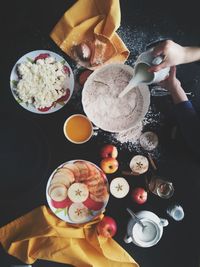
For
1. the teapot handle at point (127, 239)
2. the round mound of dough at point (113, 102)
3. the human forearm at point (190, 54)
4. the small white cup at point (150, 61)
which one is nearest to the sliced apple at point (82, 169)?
the round mound of dough at point (113, 102)

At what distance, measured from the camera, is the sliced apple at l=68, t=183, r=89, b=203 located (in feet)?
4.78

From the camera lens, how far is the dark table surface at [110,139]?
147 centimetres

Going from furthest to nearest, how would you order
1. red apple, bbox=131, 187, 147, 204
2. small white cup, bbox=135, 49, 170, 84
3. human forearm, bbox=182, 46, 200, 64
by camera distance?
red apple, bbox=131, 187, 147, 204 → human forearm, bbox=182, 46, 200, 64 → small white cup, bbox=135, 49, 170, 84

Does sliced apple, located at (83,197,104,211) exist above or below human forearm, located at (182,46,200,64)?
below

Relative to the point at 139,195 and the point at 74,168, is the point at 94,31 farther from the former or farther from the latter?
the point at 139,195

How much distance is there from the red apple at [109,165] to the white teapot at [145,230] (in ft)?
0.58

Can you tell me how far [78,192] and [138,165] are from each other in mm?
231

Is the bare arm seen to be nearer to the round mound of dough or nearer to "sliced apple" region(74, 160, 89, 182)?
the round mound of dough

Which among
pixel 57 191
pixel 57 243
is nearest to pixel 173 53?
pixel 57 191

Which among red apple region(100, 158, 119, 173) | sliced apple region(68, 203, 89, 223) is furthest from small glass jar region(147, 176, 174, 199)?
sliced apple region(68, 203, 89, 223)

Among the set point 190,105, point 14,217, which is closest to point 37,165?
point 14,217

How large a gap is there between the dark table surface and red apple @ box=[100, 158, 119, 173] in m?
0.04

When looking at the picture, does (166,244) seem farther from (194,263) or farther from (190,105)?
(190,105)

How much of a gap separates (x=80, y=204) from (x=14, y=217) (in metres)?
0.24
